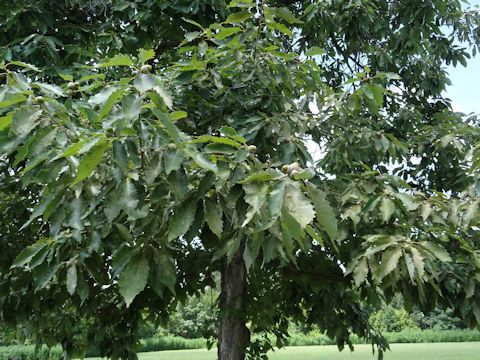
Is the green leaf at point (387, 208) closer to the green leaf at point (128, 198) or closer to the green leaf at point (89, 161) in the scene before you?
the green leaf at point (128, 198)

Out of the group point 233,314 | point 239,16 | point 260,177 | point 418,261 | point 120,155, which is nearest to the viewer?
point 260,177

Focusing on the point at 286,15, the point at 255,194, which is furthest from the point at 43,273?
the point at 286,15

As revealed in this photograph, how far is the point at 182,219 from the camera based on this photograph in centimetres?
134

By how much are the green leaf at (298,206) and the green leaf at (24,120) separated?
66 centimetres

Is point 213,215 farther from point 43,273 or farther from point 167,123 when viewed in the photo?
point 43,273

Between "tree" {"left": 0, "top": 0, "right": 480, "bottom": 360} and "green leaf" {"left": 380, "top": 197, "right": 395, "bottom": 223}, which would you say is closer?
"tree" {"left": 0, "top": 0, "right": 480, "bottom": 360}

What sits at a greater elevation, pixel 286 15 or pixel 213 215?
pixel 286 15

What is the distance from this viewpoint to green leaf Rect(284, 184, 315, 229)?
1.05m

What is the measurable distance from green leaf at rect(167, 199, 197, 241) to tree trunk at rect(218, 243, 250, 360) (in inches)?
68.7

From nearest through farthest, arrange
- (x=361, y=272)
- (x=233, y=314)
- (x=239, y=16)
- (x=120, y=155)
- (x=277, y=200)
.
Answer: (x=277, y=200) < (x=120, y=155) < (x=361, y=272) < (x=239, y=16) < (x=233, y=314)

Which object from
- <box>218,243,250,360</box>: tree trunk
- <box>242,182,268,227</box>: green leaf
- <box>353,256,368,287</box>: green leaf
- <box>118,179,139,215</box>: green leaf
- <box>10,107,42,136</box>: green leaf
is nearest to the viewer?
<box>242,182,268,227</box>: green leaf

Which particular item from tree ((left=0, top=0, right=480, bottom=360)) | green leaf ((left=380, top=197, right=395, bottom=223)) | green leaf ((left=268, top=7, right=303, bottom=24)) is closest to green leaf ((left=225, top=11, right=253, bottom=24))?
tree ((left=0, top=0, right=480, bottom=360))

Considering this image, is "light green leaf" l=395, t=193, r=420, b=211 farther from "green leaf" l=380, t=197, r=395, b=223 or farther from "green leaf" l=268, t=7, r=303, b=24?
"green leaf" l=268, t=7, r=303, b=24

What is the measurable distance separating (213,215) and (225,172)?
0.12 meters
